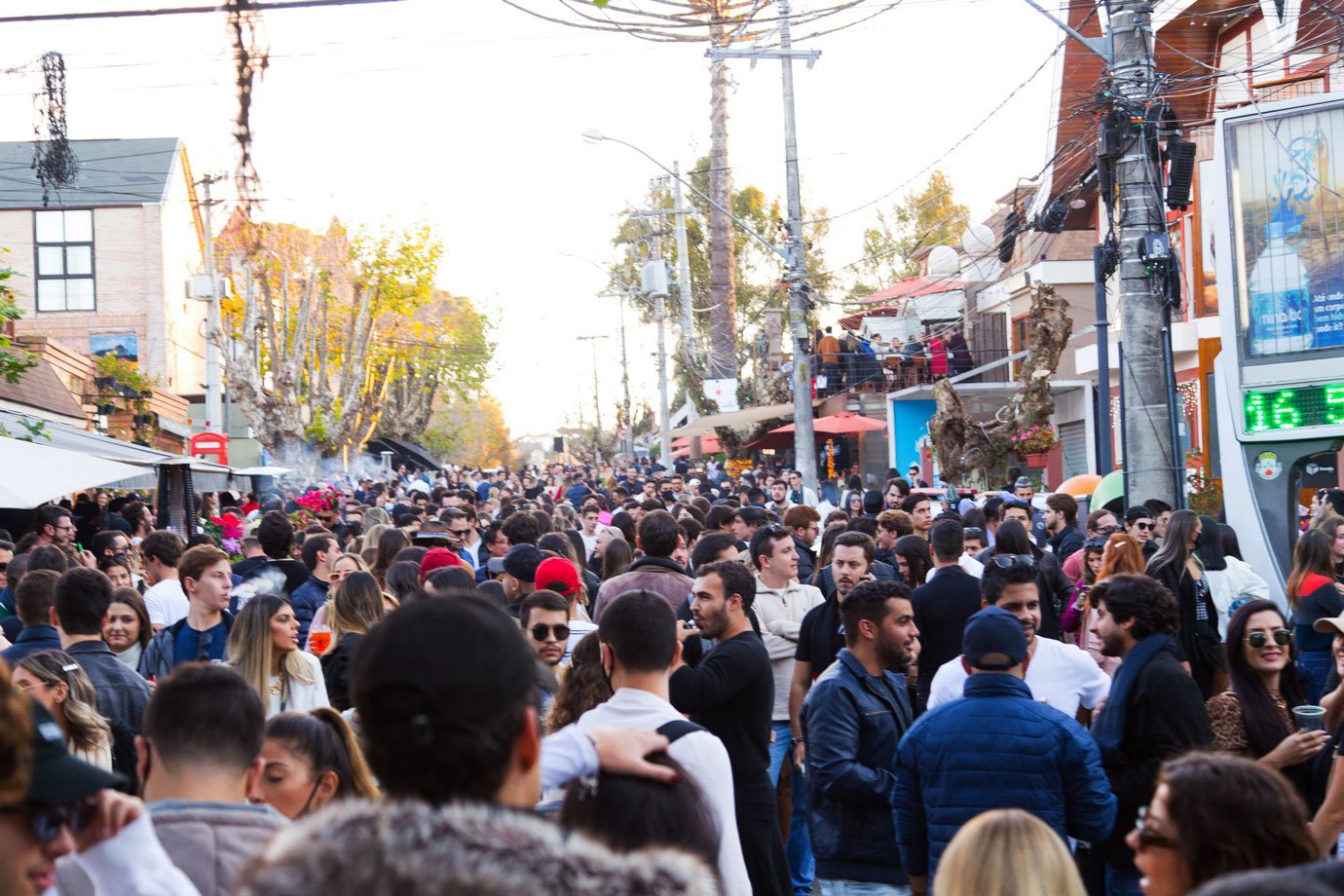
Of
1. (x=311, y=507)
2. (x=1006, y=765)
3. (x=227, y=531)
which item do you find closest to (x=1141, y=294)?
(x=1006, y=765)

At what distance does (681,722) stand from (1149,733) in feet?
7.50

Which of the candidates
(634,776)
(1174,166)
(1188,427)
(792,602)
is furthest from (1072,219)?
(634,776)

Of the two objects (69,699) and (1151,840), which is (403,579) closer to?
(69,699)

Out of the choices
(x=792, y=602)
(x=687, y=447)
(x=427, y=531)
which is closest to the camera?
(x=792, y=602)

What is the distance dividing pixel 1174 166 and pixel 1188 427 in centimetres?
1077

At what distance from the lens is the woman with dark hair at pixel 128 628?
24.6 ft

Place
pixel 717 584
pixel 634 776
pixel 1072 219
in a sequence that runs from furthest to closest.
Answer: pixel 1072 219
pixel 717 584
pixel 634 776

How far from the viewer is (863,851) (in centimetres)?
584

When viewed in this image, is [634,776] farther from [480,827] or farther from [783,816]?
[783,816]

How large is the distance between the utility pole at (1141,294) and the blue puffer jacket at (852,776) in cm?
762

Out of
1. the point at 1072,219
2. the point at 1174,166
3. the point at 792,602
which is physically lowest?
the point at 792,602

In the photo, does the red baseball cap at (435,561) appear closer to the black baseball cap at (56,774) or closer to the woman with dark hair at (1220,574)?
the woman with dark hair at (1220,574)

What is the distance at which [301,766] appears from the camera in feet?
13.9

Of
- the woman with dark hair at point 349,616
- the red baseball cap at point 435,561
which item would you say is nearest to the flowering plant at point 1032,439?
the red baseball cap at point 435,561
